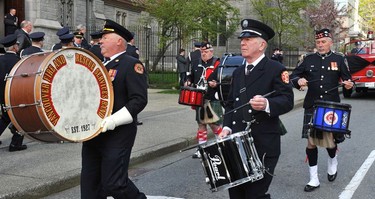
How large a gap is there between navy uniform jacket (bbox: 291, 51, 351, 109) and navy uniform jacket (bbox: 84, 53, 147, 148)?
2706 mm

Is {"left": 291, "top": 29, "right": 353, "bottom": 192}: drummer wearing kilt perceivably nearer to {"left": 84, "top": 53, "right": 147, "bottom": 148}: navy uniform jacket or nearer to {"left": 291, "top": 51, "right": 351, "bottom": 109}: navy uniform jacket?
{"left": 291, "top": 51, "right": 351, "bottom": 109}: navy uniform jacket

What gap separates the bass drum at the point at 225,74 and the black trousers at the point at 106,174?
3.31 meters

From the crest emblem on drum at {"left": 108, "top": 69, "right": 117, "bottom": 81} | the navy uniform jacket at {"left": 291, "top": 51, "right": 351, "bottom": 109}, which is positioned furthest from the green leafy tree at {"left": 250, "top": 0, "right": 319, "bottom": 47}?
the crest emblem on drum at {"left": 108, "top": 69, "right": 117, "bottom": 81}

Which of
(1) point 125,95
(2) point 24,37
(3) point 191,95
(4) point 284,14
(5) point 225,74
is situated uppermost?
(4) point 284,14

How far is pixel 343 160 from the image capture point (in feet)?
24.7

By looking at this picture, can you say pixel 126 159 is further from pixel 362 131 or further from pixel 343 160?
pixel 362 131

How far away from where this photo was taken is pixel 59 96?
11.8 feet

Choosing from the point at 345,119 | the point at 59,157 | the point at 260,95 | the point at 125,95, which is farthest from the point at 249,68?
the point at 59,157

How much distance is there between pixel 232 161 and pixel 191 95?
3828 millimetres

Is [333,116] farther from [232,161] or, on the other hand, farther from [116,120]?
[116,120]

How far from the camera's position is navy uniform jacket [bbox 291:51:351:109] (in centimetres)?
601

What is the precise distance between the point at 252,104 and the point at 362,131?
25.1 feet

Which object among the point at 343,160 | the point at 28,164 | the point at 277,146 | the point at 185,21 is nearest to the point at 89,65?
the point at 277,146

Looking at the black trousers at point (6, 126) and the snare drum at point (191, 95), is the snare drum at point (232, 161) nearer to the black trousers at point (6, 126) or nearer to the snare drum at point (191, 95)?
the snare drum at point (191, 95)
